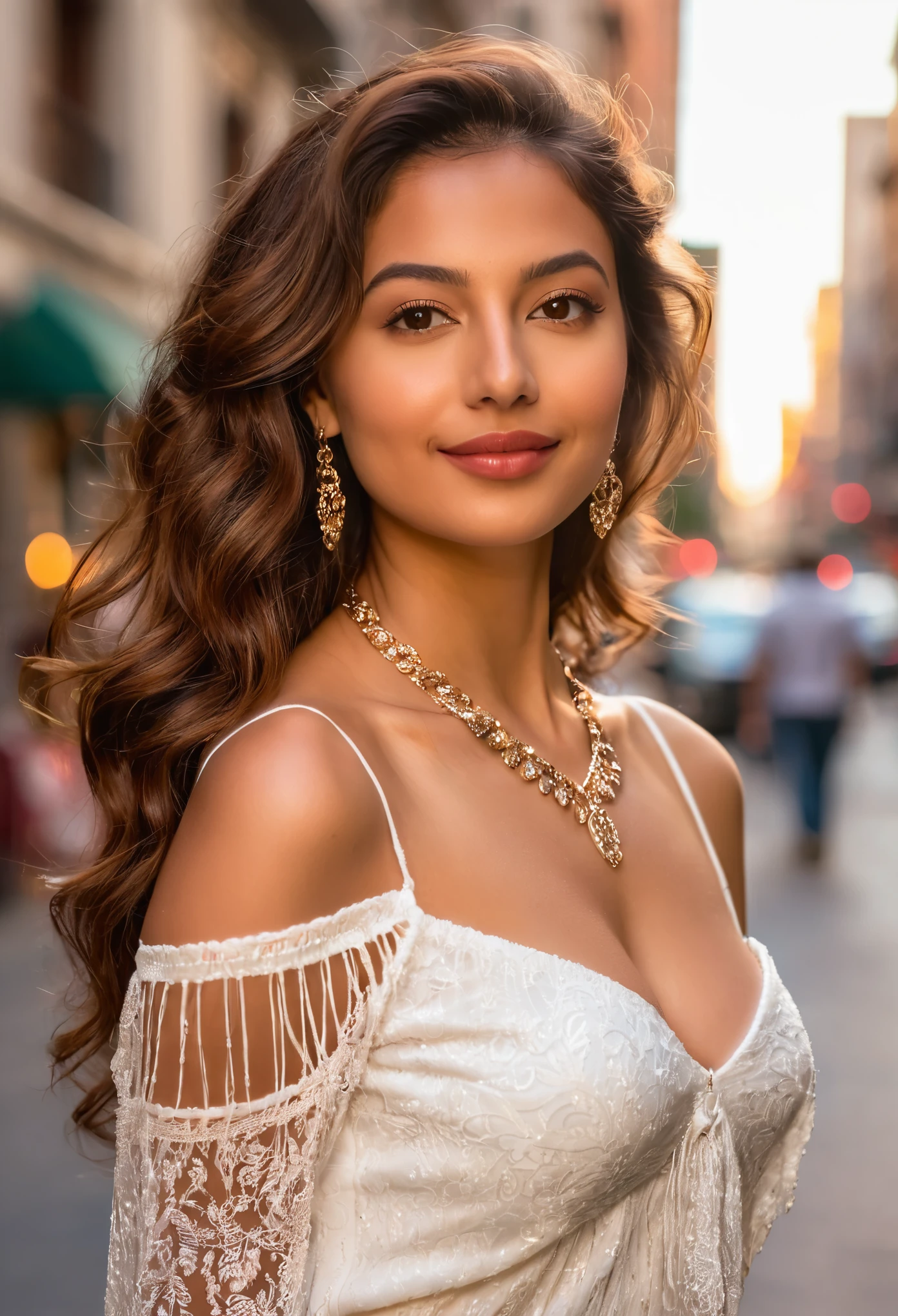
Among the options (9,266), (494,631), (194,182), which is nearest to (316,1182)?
(494,631)

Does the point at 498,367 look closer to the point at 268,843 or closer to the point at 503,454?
the point at 503,454

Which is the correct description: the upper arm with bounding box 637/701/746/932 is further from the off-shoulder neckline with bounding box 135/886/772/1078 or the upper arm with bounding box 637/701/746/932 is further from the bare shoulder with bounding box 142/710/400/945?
the bare shoulder with bounding box 142/710/400/945

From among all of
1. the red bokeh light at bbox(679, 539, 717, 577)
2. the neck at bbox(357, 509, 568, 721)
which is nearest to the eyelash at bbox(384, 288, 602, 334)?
the neck at bbox(357, 509, 568, 721)

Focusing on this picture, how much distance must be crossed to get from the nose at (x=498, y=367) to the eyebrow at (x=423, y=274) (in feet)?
0.17

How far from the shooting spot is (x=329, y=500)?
1.84m

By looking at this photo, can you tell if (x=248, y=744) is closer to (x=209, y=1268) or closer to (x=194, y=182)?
(x=209, y=1268)

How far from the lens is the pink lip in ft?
5.36

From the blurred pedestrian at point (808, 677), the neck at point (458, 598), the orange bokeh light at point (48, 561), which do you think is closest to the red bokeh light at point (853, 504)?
the blurred pedestrian at point (808, 677)

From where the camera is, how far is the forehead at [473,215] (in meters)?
1.64

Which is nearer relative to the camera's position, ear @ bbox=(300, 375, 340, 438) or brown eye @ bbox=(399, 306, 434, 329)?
brown eye @ bbox=(399, 306, 434, 329)

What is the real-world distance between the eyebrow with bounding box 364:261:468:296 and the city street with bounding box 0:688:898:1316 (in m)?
1.11

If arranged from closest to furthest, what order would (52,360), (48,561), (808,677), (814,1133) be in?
1. (814,1133)
2. (808,677)
3. (52,360)
4. (48,561)

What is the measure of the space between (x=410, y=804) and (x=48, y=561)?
31.3 ft

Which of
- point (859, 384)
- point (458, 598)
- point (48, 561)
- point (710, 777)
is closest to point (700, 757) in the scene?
point (710, 777)
